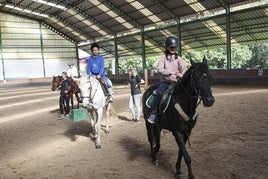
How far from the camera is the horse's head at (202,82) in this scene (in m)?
3.55

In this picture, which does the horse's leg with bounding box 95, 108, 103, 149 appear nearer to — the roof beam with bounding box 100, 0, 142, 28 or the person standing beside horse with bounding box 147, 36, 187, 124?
the person standing beside horse with bounding box 147, 36, 187, 124

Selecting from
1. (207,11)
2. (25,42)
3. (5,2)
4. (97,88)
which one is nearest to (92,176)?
(97,88)

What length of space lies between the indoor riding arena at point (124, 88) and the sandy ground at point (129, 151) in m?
0.02

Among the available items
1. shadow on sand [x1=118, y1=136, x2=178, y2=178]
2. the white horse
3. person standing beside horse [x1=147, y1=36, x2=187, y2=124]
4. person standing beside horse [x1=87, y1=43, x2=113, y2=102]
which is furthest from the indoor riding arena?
person standing beside horse [x1=87, y1=43, x2=113, y2=102]

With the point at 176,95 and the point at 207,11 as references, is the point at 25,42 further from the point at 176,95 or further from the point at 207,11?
the point at 176,95

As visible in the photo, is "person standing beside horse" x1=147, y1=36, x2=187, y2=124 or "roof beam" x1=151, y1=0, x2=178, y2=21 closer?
"person standing beside horse" x1=147, y1=36, x2=187, y2=124

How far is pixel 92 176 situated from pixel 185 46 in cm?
2589

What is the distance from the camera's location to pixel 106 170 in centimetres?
478

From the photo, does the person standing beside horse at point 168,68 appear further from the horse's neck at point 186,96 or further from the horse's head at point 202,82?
the horse's head at point 202,82

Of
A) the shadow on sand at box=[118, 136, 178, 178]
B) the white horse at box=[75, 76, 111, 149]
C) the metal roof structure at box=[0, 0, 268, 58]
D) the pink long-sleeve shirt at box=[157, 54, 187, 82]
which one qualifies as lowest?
the shadow on sand at box=[118, 136, 178, 178]

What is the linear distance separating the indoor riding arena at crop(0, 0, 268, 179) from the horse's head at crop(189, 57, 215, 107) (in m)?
0.13

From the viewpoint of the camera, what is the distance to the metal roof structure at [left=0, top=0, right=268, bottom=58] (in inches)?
864

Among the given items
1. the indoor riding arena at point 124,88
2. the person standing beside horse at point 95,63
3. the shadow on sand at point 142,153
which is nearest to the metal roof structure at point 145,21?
the indoor riding arena at point 124,88

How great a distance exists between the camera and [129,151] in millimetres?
5848
